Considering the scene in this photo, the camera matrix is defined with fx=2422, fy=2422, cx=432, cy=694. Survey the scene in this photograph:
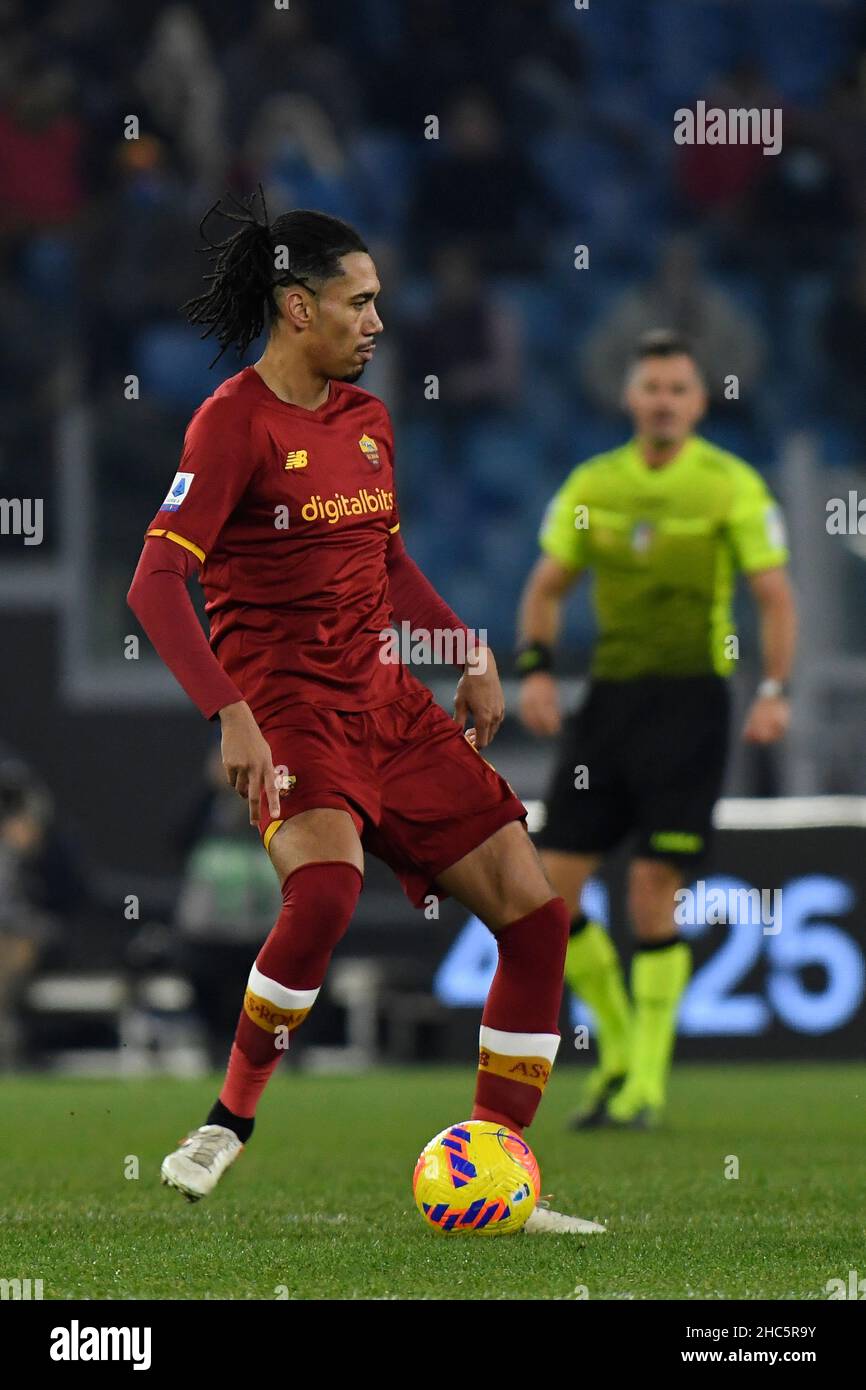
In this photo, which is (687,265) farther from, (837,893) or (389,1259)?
(389,1259)

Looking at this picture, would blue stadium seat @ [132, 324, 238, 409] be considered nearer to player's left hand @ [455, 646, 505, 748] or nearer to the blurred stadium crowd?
the blurred stadium crowd

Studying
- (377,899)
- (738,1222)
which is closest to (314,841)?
(738,1222)

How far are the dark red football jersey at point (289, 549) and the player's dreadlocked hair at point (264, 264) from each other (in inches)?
5.0

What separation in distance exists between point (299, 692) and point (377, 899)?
7.01m

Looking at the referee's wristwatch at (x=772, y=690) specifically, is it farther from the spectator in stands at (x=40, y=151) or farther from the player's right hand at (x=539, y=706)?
the spectator in stands at (x=40, y=151)

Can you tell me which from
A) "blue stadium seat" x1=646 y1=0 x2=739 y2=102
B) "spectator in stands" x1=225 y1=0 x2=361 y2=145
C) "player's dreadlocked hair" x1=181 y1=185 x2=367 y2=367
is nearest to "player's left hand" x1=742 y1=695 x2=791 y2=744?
"player's dreadlocked hair" x1=181 y1=185 x2=367 y2=367

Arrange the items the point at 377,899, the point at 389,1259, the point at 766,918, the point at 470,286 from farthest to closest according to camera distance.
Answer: the point at 470,286 → the point at 377,899 → the point at 766,918 → the point at 389,1259

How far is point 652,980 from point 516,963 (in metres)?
2.51

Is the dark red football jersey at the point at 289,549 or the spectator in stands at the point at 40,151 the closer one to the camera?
the dark red football jersey at the point at 289,549

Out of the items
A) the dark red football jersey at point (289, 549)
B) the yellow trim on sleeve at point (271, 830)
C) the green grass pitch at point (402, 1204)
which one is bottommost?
the green grass pitch at point (402, 1204)

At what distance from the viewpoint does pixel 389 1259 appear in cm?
403

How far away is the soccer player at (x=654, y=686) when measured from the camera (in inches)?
279

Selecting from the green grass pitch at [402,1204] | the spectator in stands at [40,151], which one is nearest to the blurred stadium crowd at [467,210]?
the spectator in stands at [40,151]

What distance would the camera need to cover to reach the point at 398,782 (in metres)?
4.61
